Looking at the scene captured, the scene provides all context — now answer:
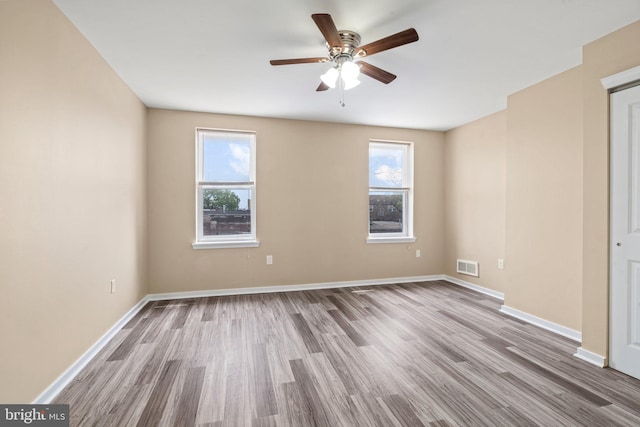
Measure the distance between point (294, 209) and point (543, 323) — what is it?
10.6 feet

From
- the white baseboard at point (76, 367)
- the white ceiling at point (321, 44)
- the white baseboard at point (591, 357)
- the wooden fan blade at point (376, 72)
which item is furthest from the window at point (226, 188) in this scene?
the white baseboard at point (591, 357)

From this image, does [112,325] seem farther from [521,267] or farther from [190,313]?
[521,267]

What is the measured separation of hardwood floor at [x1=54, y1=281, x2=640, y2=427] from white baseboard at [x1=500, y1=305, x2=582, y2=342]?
97 mm

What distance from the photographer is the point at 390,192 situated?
469 cm

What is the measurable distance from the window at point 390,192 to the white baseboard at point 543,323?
175cm

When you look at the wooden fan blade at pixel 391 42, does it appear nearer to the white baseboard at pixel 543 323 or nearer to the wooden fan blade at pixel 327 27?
the wooden fan blade at pixel 327 27

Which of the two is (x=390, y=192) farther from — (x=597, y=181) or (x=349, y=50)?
(x=349, y=50)

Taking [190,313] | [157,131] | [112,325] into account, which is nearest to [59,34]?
[157,131]

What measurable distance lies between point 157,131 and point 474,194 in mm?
4629

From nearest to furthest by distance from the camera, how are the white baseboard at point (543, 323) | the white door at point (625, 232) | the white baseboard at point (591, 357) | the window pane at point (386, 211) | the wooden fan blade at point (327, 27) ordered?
the wooden fan blade at point (327, 27), the white door at point (625, 232), the white baseboard at point (591, 357), the white baseboard at point (543, 323), the window pane at point (386, 211)

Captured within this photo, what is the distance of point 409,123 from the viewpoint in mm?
4402

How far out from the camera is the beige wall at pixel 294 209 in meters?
3.75

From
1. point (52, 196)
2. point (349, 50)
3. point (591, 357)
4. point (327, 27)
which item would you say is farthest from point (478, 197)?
point (52, 196)

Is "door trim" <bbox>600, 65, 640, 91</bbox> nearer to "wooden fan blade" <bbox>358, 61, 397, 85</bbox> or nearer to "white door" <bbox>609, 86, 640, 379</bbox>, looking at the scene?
"white door" <bbox>609, 86, 640, 379</bbox>
